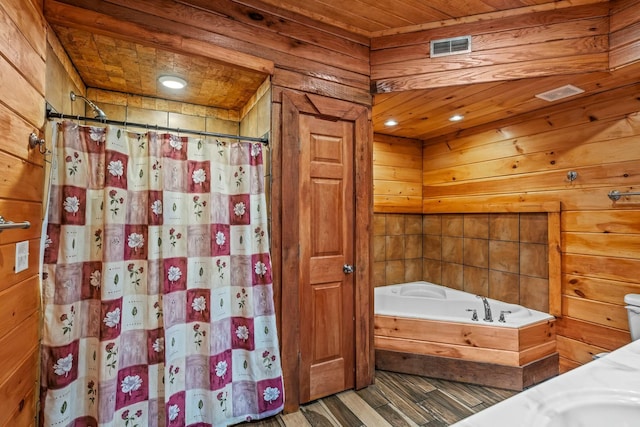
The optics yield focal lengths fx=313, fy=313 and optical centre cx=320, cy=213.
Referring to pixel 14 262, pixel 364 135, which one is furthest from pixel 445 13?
pixel 14 262

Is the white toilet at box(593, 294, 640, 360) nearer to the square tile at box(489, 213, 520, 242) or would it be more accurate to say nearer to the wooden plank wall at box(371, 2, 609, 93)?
the square tile at box(489, 213, 520, 242)

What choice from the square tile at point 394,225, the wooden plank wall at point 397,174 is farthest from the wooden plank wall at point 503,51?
the square tile at point 394,225

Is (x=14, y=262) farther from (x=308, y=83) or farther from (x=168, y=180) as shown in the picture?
(x=308, y=83)

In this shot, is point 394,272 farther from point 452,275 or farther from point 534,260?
point 534,260

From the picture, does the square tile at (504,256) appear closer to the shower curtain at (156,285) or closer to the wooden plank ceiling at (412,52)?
the wooden plank ceiling at (412,52)

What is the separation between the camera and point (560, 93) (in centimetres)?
234

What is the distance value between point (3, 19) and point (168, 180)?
869mm

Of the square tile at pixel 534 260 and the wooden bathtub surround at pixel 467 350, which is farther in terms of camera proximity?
the square tile at pixel 534 260

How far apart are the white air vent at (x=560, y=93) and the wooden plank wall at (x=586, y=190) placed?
177 mm

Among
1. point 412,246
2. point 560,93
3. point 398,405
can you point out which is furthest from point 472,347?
point 560,93

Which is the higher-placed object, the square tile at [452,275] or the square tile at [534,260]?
the square tile at [534,260]

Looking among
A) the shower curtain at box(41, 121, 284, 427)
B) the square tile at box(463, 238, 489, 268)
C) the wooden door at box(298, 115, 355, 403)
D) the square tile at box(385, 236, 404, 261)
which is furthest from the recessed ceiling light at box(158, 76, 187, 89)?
the square tile at box(463, 238, 489, 268)

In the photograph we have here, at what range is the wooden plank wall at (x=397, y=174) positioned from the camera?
3.45 metres

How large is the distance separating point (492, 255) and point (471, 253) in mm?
220
